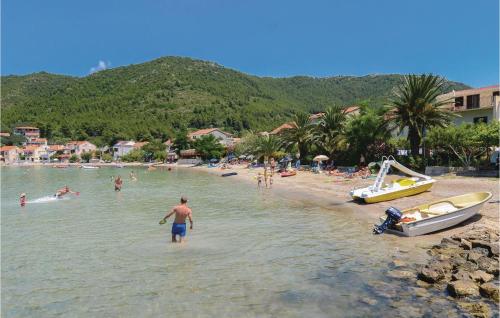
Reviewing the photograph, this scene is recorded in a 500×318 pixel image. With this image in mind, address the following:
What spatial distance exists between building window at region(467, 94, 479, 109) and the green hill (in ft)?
317

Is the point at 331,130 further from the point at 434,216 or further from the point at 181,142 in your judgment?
the point at 181,142

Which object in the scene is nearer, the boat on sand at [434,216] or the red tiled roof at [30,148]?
the boat on sand at [434,216]

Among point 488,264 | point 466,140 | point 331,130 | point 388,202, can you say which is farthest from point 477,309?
point 331,130

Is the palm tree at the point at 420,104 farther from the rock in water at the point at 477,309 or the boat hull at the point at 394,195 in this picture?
the rock in water at the point at 477,309

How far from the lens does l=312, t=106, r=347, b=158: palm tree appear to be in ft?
153

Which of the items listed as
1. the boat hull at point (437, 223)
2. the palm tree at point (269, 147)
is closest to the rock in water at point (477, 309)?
the boat hull at point (437, 223)

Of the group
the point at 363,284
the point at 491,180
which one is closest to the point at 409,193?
the point at 491,180

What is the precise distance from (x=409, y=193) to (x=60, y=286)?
59.9 feet

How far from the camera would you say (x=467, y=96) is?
41.9 m

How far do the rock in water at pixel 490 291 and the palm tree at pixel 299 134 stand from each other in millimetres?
41704

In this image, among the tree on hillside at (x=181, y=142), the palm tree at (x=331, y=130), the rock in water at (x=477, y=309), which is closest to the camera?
the rock in water at (x=477, y=309)

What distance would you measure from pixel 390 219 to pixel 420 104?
788 inches

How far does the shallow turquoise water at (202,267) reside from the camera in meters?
8.77

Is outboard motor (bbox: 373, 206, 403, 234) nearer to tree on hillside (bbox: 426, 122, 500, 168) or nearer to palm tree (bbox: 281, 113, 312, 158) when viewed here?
tree on hillside (bbox: 426, 122, 500, 168)
